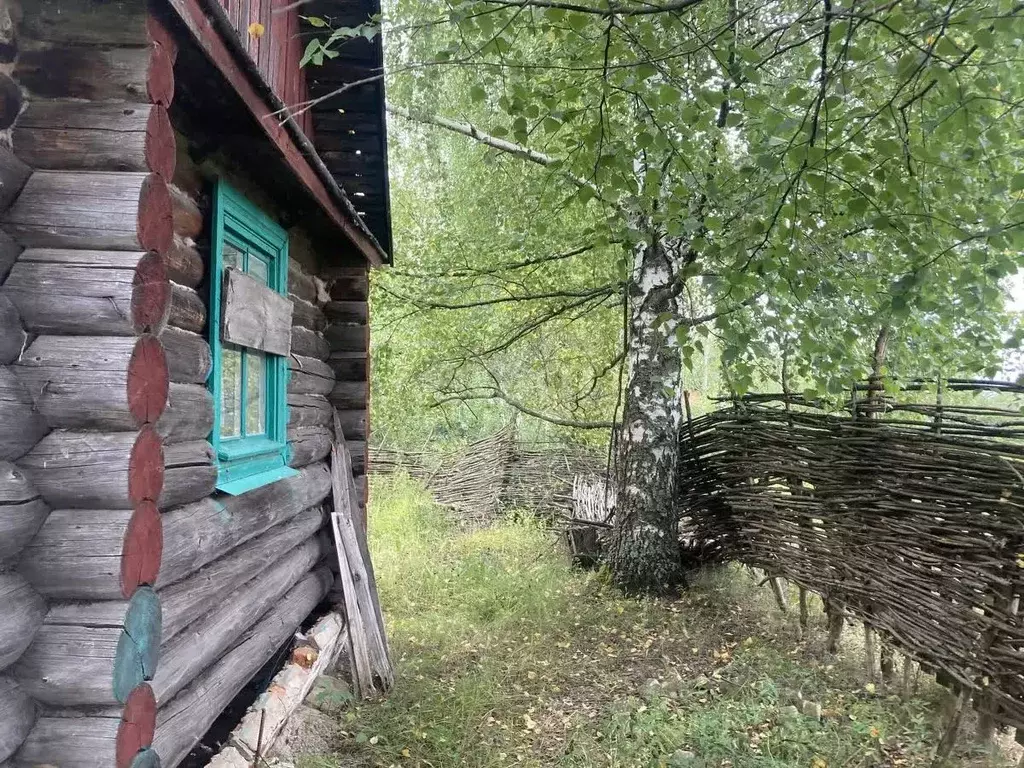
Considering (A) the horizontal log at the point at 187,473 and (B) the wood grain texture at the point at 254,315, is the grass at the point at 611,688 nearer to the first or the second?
(A) the horizontal log at the point at 187,473

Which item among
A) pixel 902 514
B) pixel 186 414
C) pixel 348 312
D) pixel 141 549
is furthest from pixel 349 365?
pixel 902 514

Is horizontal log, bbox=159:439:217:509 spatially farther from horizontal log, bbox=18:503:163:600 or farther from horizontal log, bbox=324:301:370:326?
horizontal log, bbox=324:301:370:326

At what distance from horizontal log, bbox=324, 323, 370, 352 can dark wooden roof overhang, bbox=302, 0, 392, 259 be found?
0.89 meters

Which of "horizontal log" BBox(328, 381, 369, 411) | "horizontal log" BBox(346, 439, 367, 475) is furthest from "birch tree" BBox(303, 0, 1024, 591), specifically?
"horizontal log" BBox(346, 439, 367, 475)

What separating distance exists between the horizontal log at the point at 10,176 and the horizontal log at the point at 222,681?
1875mm

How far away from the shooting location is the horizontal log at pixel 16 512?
1.71 metres

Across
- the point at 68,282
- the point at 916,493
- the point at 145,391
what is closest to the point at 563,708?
the point at 916,493

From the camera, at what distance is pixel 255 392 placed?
143 inches

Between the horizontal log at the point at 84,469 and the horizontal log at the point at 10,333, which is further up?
the horizontal log at the point at 10,333

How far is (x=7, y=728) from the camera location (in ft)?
5.73

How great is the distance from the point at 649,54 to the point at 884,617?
12.9ft

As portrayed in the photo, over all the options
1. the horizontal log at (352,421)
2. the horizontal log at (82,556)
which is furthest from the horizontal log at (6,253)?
the horizontal log at (352,421)

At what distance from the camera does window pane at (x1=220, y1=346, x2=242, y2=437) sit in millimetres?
3172

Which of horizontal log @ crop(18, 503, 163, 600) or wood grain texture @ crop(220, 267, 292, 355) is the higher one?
wood grain texture @ crop(220, 267, 292, 355)
